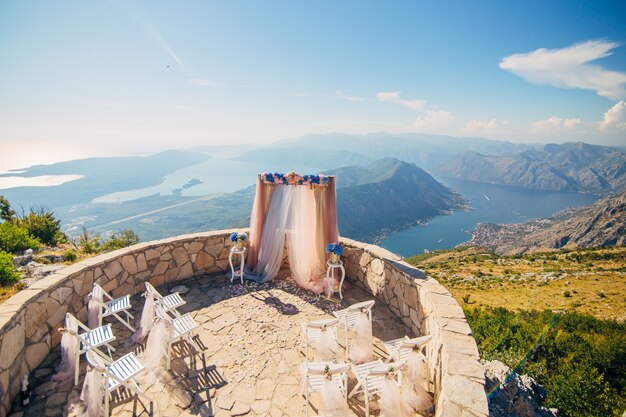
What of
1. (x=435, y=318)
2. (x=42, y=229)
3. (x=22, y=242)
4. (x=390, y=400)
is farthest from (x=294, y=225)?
(x=42, y=229)

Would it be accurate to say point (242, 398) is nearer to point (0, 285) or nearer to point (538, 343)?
point (0, 285)

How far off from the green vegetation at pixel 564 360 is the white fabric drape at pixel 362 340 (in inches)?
239

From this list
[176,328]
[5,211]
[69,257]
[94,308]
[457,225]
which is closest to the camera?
[176,328]

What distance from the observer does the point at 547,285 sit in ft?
88.9

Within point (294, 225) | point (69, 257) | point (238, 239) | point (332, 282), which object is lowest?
point (332, 282)

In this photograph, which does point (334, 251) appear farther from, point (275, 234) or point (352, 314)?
point (275, 234)

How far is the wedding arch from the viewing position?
7.05 m

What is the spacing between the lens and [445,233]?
13388cm

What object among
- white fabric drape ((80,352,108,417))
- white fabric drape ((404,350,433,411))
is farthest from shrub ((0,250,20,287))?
white fabric drape ((404,350,433,411))

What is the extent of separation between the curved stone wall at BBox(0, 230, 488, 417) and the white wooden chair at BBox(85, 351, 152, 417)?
1115mm

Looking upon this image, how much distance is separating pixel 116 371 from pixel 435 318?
14.2 ft

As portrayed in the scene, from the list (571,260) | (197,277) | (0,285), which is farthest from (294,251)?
(571,260)

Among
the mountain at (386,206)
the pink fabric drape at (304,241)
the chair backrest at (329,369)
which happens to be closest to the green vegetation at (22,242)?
the pink fabric drape at (304,241)

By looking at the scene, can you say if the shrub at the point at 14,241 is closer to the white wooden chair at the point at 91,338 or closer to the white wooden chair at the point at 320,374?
the white wooden chair at the point at 91,338
